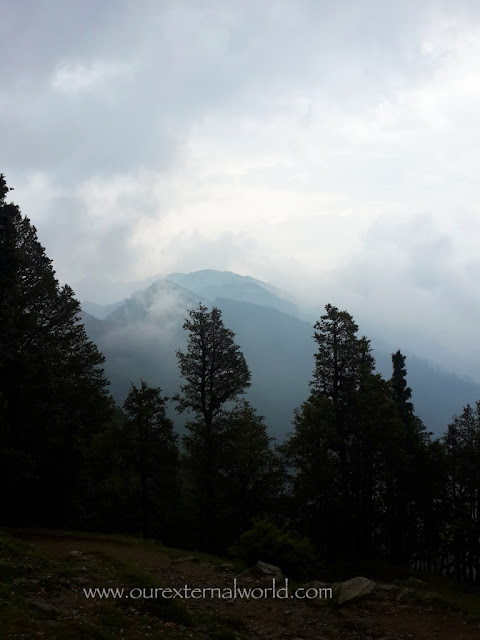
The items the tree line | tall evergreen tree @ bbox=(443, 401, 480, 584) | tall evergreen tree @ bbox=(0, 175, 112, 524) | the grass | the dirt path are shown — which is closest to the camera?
the grass

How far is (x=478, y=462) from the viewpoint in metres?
30.3

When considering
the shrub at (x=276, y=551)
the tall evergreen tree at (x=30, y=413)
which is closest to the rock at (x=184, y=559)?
the shrub at (x=276, y=551)

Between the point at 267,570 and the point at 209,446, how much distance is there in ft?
39.3

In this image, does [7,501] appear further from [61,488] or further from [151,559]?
[151,559]

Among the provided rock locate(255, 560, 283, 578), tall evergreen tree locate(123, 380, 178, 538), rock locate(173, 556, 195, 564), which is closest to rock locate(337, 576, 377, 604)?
rock locate(255, 560, 283, 578)

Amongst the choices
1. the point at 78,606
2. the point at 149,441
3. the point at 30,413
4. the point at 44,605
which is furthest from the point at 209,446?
the point at 44,605

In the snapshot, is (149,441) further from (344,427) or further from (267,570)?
(267,570)

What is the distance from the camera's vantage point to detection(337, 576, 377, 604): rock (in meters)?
15.2

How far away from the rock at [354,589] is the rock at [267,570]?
2.61 meters

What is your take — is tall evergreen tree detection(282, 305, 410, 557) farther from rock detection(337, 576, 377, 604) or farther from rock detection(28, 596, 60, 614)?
rock detection(28, 596, 60, 614)

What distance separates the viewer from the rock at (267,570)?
17033mm

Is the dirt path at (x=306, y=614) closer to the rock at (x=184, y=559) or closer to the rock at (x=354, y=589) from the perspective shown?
the rock at (x=354, y=589)

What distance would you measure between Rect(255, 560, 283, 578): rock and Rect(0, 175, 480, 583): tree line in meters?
1.88

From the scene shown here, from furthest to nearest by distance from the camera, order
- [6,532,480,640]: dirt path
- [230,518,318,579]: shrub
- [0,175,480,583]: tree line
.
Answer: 1. [0,175,480,583]: tree line
2. [230,518,318,579]: shrub
3. [6,532,480,640]: dirt path
